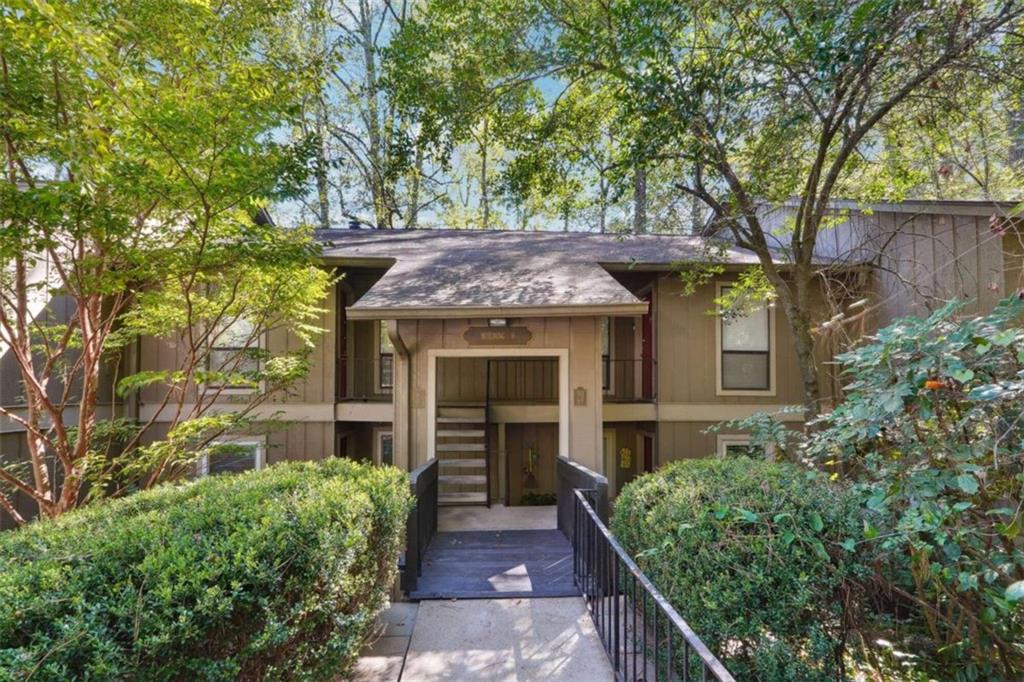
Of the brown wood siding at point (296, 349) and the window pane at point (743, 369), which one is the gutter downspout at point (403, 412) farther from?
the window pane at point (743, 369)

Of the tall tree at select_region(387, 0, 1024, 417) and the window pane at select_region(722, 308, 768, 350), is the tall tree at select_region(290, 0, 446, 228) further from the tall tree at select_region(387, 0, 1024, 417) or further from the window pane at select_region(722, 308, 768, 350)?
the window pane at select_region(722, 308, 768, 350)

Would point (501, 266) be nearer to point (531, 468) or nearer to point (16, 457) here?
point (531, 468)

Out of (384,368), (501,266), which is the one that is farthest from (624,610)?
(384,368)

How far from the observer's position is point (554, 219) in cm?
2005

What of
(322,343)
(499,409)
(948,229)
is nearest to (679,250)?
(948,229)

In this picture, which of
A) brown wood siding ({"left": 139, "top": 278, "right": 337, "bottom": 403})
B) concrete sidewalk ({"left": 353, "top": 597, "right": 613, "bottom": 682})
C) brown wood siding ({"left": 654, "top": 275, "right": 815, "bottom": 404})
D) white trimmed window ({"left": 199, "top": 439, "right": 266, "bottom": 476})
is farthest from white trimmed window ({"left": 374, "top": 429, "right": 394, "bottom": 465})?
concrete sidewalk ({"left": 353, "top": 597, "right": 613, "bottom": 682})

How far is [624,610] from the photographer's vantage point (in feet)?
10.7

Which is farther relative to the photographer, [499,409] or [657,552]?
[499,409]

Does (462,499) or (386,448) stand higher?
(386,448)

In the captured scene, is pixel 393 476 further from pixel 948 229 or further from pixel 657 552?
pixel 948 229

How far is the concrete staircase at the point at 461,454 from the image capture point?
24.3 feet

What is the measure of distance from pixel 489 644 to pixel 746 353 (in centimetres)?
707

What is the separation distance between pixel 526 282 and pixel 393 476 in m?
3.54

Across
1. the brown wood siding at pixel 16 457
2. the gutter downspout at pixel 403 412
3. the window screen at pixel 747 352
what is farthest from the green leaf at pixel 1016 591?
the brown wood siding at pixel 16 457
